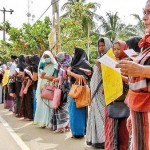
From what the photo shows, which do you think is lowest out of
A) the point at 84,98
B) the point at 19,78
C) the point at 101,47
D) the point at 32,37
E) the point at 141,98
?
the point at 84,98

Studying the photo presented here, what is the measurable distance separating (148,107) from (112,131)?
1988mm

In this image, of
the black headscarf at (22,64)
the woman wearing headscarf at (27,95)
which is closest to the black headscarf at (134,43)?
the woman wearing headscarf at (27,95)

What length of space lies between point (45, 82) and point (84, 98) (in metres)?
1.87

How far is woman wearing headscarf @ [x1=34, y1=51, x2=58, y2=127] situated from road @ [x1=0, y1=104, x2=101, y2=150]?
205 millimetres

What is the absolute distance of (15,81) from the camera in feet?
33.1

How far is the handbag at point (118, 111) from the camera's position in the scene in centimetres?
409

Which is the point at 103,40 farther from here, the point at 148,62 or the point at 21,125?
the point at 21,125

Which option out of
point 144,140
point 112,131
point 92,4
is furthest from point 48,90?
point 92,4

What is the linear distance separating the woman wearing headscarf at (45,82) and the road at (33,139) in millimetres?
205

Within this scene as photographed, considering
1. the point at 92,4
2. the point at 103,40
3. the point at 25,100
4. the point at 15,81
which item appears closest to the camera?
the point at 103,40

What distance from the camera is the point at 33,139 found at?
6250mm

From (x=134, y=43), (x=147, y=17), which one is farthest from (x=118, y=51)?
(x=147, y=17)

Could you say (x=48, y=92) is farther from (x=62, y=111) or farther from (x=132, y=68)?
(x=132, y=68)

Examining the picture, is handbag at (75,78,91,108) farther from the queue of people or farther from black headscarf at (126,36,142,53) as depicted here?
black headscarf at (126,36,142,53)
